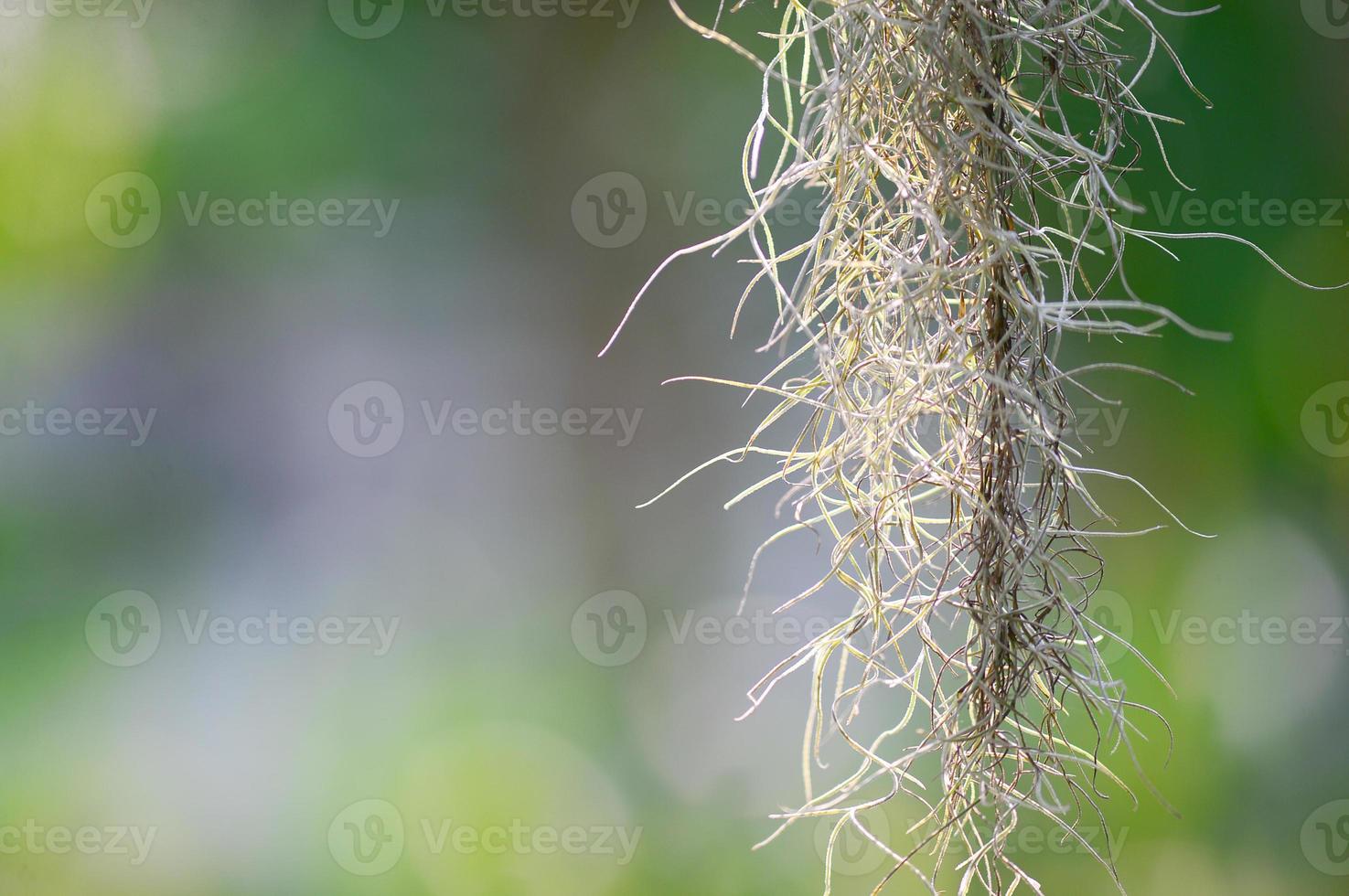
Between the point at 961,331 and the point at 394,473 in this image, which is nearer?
the point at 961,331

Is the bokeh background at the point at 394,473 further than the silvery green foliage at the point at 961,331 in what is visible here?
Yes

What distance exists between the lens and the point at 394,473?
4.31 feet

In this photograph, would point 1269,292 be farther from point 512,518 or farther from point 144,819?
point 144,819

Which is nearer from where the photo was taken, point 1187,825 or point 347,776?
point 1187,825

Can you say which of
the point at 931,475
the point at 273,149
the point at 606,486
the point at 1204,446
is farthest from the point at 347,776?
the point at 1204,446

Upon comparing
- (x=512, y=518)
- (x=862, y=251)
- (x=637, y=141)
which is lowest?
(x=512, y=518)

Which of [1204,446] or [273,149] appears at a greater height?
[273,149]

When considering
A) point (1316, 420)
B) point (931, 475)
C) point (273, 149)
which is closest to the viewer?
point (931, 475)

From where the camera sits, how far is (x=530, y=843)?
1273mm

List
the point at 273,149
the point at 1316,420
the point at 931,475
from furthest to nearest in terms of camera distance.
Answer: the point at 273,149 → the point at 1316,420 → the point at 931,475

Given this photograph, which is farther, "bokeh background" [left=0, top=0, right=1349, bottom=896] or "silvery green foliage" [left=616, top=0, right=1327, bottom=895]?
"bokeh background" [left=0, top=0, right=1349, bottom=896]

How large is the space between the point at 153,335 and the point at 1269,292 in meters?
1.49

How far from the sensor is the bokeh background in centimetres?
126

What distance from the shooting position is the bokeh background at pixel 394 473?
1.26 meters
